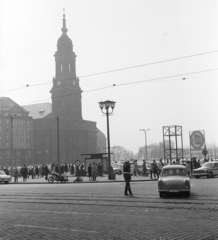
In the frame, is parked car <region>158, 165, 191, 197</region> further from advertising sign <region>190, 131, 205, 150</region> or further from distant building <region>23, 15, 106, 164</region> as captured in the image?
distant building <region>23, 15, 106, 164</region>

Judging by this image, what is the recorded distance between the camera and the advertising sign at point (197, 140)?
40.5 meters

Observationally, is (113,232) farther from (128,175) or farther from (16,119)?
(16,119)

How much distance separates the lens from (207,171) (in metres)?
32.8

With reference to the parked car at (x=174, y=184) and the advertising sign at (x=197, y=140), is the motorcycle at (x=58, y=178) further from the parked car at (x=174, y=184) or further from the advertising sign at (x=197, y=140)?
the parked car at (x=174, y=184)

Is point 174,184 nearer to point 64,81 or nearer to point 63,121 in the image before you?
point 63,121

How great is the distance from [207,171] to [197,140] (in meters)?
8.34

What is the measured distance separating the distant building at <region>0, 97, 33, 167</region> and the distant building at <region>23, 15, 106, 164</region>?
13.1 feet

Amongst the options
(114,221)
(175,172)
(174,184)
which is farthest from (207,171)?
(114,221)

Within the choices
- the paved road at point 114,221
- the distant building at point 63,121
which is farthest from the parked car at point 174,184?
A: the distant building at point 63,121

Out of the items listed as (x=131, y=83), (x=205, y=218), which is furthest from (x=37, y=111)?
(x=205, y=218)

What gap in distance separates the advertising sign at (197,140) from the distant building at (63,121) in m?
73.1

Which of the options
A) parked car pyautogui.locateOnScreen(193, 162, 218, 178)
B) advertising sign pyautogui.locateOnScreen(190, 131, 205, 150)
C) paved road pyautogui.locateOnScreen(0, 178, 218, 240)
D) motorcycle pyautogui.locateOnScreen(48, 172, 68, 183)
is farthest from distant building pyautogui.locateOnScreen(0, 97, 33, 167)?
paved road pyautogui.locateOnScreen(0, 178, 218, 240)

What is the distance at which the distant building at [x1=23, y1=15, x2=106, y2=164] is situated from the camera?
374ft

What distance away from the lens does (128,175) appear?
59.9 feet
